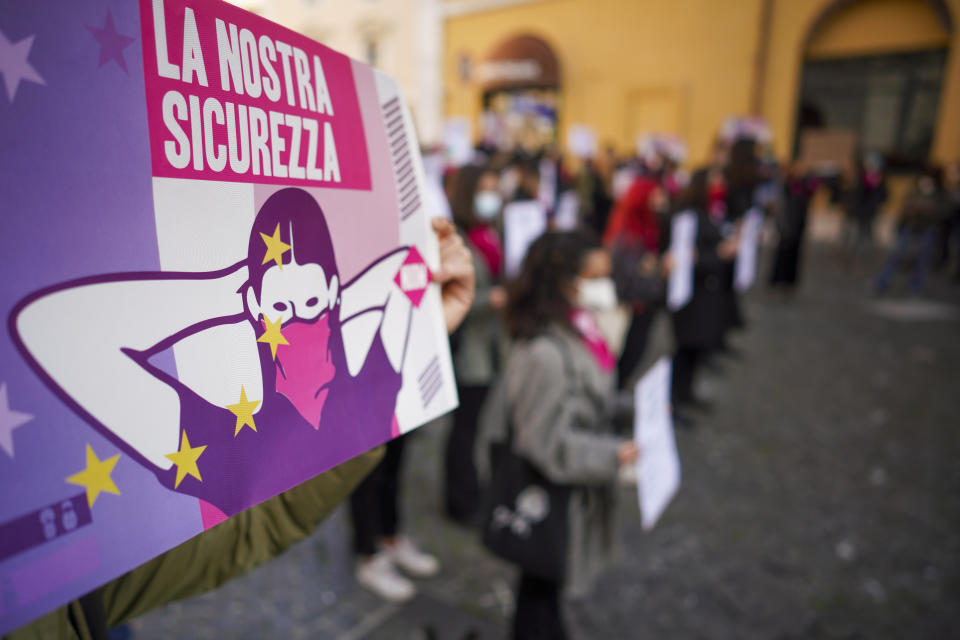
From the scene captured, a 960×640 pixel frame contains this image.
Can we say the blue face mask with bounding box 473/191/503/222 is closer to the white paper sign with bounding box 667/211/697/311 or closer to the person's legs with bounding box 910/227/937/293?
the white paper sign with bounding box 667/211/697/311

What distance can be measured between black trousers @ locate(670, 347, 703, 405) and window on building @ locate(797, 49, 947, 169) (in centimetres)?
1124

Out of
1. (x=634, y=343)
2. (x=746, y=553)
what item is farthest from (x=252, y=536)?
(x=634, y=343)

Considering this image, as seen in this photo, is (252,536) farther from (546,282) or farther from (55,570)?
(546,282)

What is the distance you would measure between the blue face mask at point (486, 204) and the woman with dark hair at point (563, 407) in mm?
1211

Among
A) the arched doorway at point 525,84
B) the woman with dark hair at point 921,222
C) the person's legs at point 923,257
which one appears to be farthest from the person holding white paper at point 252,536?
the arched doorway at point 525,84

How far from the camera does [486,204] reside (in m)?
3.51

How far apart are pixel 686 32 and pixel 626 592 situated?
14.3 meters

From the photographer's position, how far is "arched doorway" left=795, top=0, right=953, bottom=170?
39.1ft

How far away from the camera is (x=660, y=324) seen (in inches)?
289

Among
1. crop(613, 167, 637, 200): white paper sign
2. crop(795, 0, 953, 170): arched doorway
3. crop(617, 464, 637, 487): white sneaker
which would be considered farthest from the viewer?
crop(795, 0, 953, 170): arched doorway

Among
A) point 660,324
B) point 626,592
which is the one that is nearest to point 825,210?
point 660,324

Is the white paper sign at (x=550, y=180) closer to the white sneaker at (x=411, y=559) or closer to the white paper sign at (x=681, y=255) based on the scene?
the white paper sign at (x=681, y=255)

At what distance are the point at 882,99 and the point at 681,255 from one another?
1190 centimetres

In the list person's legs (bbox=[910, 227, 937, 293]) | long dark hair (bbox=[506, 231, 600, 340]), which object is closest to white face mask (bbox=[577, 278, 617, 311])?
long dark hair (bbox=[506, 231, 600, 340])
